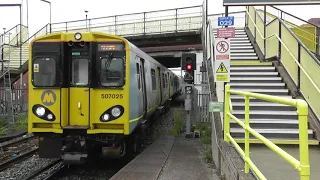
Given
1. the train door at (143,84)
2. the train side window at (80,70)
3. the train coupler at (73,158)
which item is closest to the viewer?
the train coupler at (73,158)

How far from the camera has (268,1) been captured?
8.55 metres

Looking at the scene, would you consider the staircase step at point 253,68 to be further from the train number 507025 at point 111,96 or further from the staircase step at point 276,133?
the train number 507025 at point 111,96

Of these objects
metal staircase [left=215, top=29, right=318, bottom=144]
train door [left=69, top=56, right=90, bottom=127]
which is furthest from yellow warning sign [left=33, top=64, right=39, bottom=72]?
metal staircase [left=215, top=29, right=318, bottom=144]

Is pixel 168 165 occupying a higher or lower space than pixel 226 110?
lower

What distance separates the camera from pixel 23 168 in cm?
915

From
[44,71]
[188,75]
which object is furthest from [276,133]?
[188,75]

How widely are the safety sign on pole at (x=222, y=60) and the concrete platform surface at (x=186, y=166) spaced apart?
211 centimetres

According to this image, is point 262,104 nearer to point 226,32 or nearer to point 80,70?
point 226,32

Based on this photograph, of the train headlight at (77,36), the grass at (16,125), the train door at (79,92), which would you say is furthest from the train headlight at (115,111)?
the grass at (16,125)

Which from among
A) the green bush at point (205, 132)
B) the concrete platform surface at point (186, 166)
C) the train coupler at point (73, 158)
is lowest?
the concrete platform surface at point (186, 166)

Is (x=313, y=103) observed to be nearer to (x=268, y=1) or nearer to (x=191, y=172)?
(x=268, y=1)

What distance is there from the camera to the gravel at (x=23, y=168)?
834 cm

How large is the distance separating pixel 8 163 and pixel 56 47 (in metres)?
3.58

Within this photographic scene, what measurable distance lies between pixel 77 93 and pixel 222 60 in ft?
11.1
